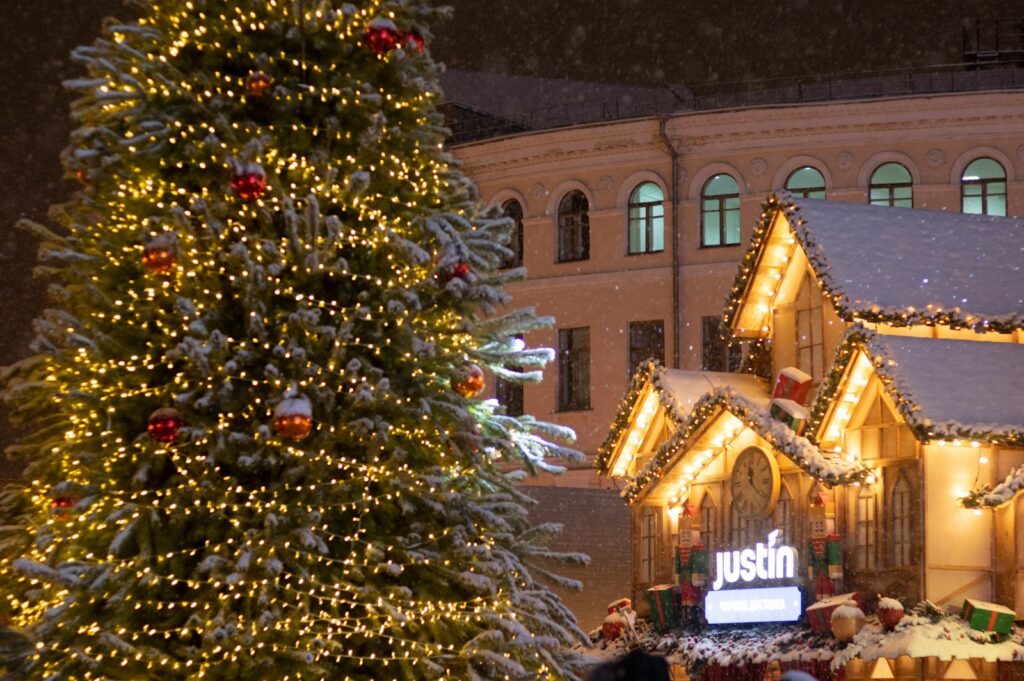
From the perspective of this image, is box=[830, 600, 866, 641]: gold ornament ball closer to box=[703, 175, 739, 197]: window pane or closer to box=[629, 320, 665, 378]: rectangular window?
box=[629, 320, 665, 378]: rectangular window

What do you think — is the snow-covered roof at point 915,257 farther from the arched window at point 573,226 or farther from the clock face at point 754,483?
the arched window at point 573,226

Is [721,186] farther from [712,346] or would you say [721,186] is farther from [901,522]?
[901,522]

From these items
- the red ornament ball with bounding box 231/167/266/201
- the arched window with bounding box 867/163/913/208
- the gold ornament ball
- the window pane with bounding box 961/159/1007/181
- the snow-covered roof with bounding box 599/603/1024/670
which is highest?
the window pane with bounding box 961/159/1007/181

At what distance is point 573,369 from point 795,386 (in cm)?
1545

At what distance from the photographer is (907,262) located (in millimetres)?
20109

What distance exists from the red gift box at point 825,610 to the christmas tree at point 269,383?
624 centimetres

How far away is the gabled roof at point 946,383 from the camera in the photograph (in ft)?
56.9

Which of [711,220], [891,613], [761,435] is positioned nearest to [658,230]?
[711,220]

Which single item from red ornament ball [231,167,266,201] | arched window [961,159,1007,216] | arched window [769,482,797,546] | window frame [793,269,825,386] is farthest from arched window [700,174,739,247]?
red ornament ball [231,167,266,201]

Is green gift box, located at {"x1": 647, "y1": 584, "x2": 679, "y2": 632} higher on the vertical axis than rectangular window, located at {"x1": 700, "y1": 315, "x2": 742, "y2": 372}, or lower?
lower

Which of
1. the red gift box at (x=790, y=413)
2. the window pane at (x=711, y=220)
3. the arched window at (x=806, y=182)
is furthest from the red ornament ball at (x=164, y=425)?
the window pane at (x=711, y=220)

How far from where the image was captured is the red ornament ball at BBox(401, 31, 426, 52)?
40.3ft

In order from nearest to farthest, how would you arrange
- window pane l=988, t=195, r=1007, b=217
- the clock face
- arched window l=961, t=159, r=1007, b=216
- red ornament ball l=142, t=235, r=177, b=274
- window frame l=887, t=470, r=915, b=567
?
red ornament ball l=142, t=235, r=177, b=274 → window frame l=887, t=470, r=915, b=567 → the clock face → window pane l=988, t=195, r=1007, b=217 → arched window l=961, t=159, r=1007, b=216

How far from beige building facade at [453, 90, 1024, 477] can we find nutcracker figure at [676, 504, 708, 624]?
39.8 feet
